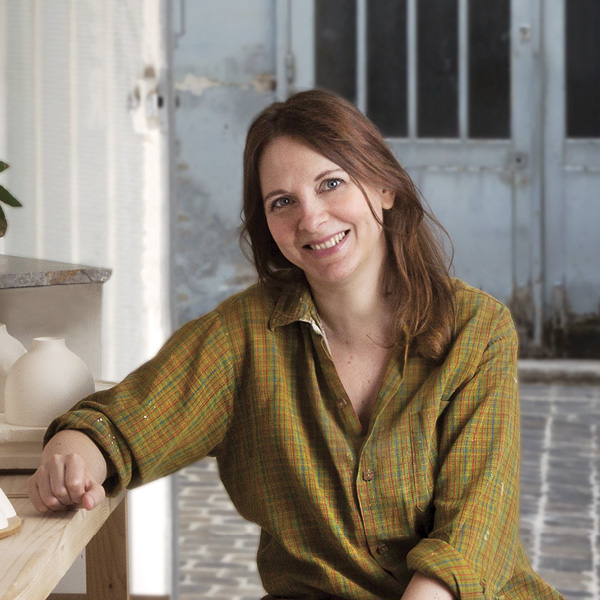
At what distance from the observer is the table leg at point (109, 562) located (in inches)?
82.3

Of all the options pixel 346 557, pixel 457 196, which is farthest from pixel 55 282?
pixel 457 196

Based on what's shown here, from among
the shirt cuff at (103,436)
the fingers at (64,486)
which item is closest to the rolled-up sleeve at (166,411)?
the shirt cuff at (103,436)

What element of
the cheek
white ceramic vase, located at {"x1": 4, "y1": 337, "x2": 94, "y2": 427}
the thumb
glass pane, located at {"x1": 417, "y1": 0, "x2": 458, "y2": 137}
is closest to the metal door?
glass pane, located at {"x1": 417, "y1": 0, "x2": 458, "y2": 137}

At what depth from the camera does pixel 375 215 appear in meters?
1.76

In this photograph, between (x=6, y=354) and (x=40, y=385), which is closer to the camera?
(x=40, y=385)

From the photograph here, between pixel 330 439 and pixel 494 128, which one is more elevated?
pixel 494 128

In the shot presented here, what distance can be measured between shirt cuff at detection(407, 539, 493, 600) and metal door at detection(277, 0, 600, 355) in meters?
6.02

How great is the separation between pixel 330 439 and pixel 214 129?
6.43m

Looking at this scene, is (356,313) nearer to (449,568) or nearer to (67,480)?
(449,568)

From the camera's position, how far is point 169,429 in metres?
1.69

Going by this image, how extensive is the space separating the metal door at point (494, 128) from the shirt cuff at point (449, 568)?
19.8 feet

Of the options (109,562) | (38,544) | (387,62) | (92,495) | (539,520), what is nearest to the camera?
(38,544)

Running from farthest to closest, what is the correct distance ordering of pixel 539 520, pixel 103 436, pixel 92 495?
pixel 539 520 < pixel 103 436 < pixel 92 495

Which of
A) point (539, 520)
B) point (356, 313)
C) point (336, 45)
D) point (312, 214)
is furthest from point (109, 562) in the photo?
point (336, 45)
